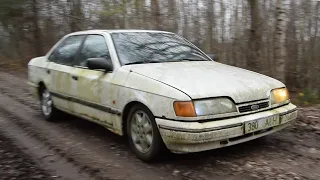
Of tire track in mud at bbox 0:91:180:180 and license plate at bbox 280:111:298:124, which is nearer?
tire track in mud at bbox 0:91:180:180

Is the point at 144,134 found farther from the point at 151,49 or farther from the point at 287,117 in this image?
the point at 287,117

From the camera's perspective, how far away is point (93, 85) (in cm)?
Result: 479

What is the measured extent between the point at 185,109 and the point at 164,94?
0.29m

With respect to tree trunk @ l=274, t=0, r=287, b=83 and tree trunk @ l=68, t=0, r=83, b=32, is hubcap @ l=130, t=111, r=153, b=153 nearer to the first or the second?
tree trunk @ l=274, t=0, r=287, b=83

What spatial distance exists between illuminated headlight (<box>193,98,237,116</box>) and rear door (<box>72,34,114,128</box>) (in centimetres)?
132

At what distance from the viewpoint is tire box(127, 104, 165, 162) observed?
3.89m

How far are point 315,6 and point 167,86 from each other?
299 inches

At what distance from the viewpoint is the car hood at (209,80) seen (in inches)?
147

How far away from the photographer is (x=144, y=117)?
404cm

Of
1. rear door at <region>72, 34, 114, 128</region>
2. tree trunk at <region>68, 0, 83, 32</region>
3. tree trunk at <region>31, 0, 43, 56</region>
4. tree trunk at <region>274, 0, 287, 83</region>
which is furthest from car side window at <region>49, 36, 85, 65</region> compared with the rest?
tree trunk at <region>31, 0, 43, 56</region>

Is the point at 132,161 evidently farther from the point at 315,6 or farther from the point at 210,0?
the point at 210,0

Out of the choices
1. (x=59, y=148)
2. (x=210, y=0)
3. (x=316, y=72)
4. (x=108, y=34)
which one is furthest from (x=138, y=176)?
(x=210, y=0)

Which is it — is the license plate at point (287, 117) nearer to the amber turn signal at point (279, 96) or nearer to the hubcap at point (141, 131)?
the amber turn signal at point (279, 96)

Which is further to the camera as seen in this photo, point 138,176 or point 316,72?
point 316,72
